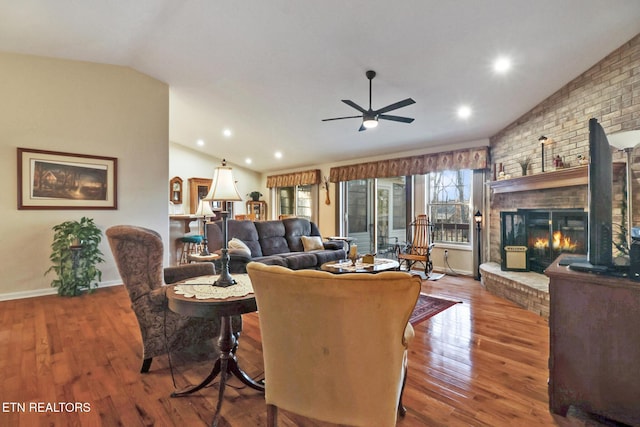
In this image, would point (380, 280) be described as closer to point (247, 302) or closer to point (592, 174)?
point (247, 302)

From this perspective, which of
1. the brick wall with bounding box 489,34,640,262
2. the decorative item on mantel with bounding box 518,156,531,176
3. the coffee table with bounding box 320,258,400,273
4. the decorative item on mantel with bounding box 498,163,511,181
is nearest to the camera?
the brick wall with bounding box 489,34,640,262

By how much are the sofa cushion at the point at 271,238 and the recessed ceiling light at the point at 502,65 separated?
149 inches

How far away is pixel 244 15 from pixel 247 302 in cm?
291

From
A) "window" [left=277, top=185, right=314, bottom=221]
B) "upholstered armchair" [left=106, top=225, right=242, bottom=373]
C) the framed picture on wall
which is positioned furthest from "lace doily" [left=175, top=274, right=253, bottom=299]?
"window" [left=277, top=185, right=314, bottom=221]

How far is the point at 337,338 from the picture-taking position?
1178mm

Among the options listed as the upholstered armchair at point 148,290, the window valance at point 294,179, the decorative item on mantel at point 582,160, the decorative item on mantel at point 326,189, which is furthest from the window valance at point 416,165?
the upholstered armchair at point 148,290

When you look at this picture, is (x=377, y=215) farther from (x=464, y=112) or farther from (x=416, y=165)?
(x=464, y=112)

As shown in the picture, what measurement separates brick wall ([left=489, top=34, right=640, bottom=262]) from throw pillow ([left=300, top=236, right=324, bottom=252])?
2.86 meters

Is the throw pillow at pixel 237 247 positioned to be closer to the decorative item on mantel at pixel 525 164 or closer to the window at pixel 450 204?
the window at pixel 450 204

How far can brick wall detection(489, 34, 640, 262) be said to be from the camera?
9.51 feet

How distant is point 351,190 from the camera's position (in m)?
Answer: 7.62

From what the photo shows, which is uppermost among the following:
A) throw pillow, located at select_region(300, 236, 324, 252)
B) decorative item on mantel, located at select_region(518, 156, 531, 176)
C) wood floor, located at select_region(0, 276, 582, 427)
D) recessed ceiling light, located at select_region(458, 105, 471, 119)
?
recessed ceiling light, located at select_region(458, 105, 471, 119)

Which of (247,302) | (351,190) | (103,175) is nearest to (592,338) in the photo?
(247,302)

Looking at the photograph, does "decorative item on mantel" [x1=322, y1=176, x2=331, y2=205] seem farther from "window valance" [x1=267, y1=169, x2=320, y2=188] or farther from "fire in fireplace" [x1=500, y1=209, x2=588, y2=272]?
→ "fire in fireplace" [x1=500, y1=209, x2=588, y2=272]
